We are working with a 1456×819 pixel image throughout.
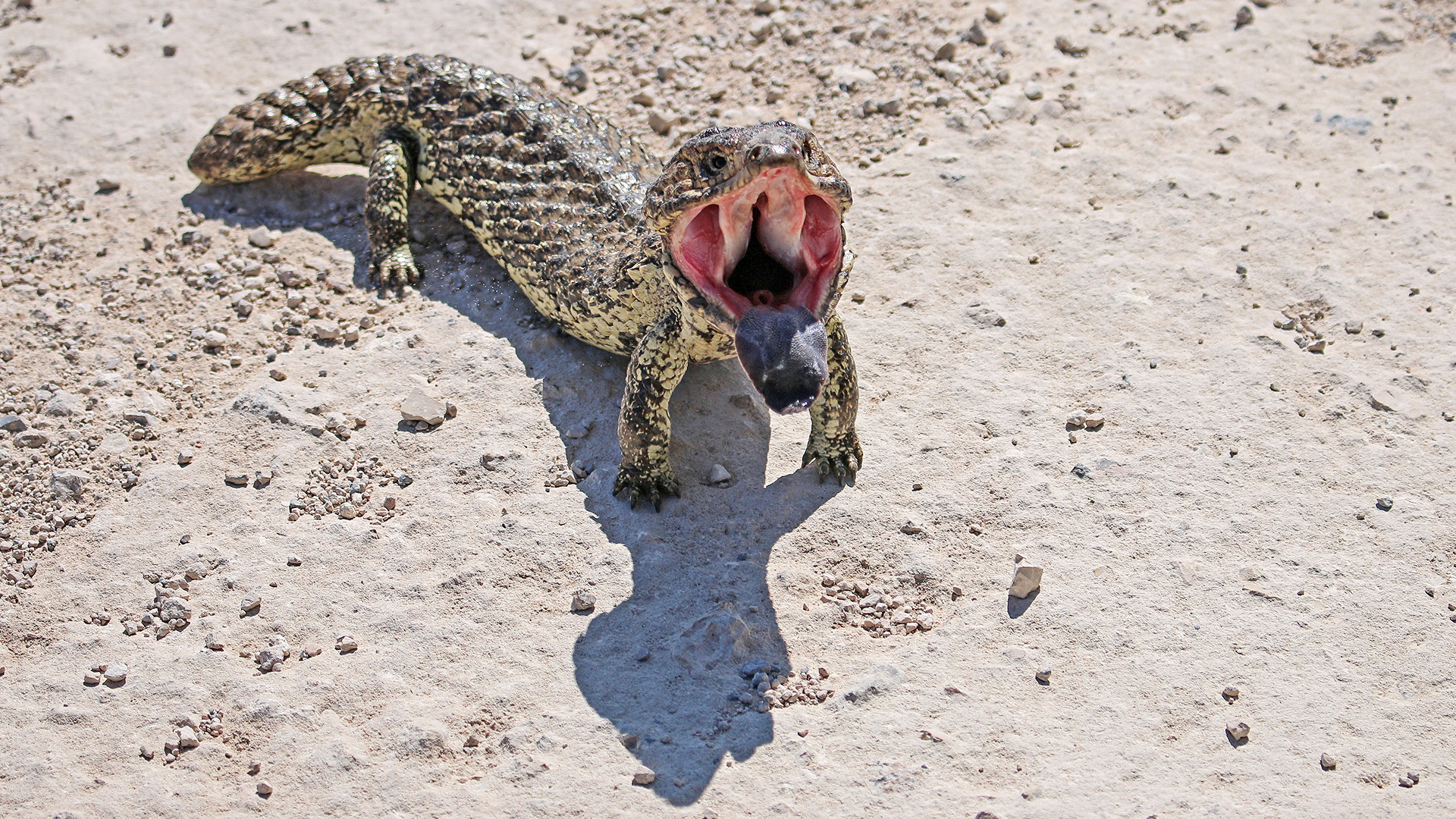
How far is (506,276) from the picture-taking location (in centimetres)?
586

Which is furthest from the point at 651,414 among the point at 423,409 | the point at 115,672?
the point at 115,672

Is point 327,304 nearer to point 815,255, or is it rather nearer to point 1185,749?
point 815,255

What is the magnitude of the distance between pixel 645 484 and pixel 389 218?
7.34 ft

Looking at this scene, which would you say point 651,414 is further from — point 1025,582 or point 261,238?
point 261,238

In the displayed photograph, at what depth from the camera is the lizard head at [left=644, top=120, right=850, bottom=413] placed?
3.80 metres

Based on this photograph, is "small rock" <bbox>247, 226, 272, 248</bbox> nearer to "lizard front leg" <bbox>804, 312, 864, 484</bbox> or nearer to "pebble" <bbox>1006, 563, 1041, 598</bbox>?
"lizard front leg" <bbox>804, 312, 864, 484</bbox>

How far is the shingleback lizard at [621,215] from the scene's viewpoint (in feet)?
12.7

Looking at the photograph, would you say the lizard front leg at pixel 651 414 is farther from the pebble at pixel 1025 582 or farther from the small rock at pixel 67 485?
the small rock at pixel 67 485

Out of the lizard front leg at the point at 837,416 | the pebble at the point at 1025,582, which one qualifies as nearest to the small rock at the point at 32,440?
the lizard front leg at the point at 837,416

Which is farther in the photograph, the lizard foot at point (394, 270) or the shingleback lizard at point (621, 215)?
the lizard foot at point (394, 270)

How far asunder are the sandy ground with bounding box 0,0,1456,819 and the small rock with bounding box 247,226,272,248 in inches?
0.8

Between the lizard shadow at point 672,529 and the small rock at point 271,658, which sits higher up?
the lizard shadow at point 672,529

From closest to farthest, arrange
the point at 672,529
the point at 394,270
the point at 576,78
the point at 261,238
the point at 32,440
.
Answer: the point at 672,529
the point at 32,440
the point at 394,270
the point at 261,238
the point at 576,78

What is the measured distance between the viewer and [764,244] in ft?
13.4
